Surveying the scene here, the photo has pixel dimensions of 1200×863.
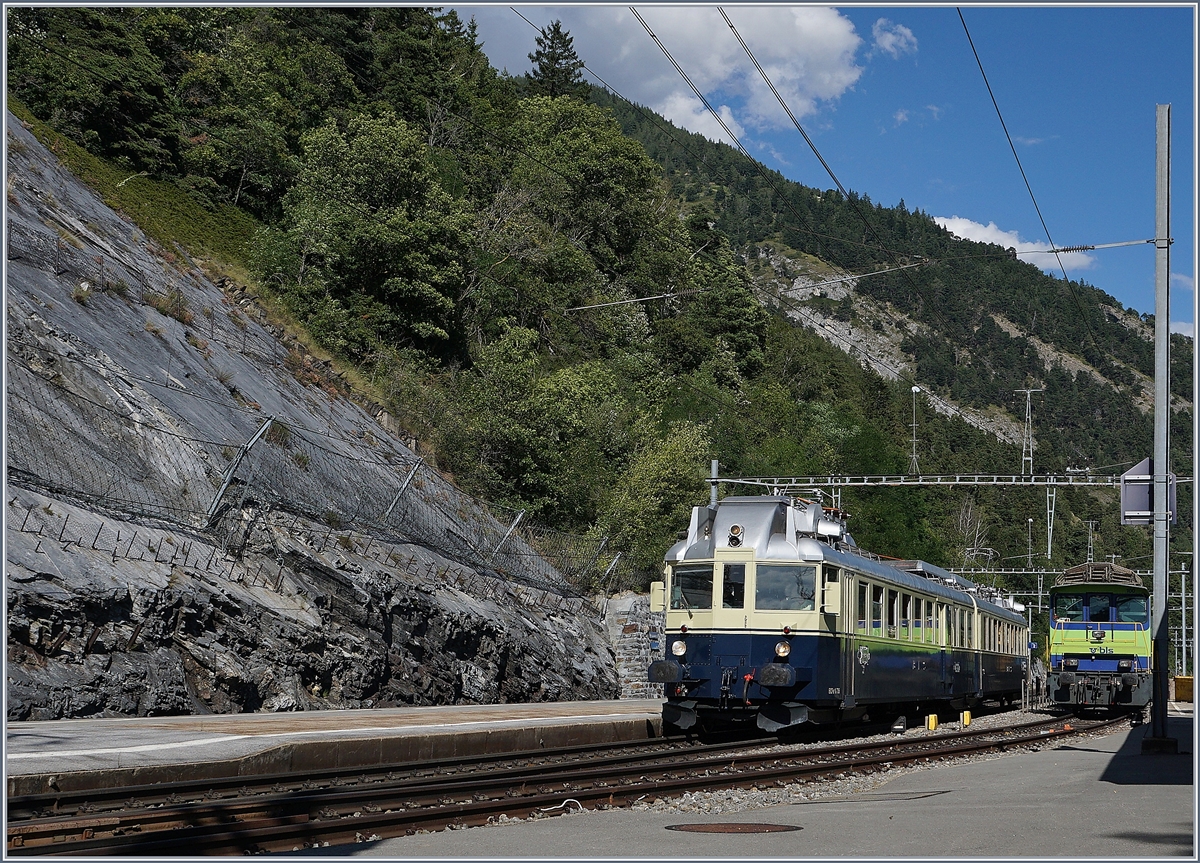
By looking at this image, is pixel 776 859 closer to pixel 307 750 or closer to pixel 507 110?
pixel 307 750

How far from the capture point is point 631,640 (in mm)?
33000

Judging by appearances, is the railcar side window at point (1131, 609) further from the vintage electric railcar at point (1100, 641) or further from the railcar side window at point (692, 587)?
the railcar side window at point (692, 587)

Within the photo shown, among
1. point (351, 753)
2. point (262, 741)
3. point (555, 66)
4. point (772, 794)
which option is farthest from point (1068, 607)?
point (555, 66)

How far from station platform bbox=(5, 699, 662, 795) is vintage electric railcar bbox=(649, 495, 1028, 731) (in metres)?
1.83

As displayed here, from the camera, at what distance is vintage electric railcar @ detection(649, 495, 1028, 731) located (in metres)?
18.1

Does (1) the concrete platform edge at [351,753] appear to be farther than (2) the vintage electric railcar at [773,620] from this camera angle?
No

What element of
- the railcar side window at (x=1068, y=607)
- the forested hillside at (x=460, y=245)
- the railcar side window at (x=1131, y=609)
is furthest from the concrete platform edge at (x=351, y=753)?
the railcar side window at (x=1131, y=609)

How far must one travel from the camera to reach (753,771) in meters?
13.8

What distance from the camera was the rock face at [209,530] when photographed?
55.5ft

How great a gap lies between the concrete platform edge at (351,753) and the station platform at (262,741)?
1cm

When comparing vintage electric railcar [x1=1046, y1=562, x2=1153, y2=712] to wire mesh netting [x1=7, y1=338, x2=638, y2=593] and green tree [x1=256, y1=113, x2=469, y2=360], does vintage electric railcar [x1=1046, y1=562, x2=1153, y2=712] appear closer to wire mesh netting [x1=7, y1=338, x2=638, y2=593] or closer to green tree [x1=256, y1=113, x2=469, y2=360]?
wire mesh netting [x1=7, y1=338, x2=638, y2=593]

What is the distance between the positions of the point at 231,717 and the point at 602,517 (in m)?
22.7

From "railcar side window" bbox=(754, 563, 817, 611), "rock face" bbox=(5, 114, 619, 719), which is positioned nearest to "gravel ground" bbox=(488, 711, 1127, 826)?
"railcar side window" bbox=(754, 563, 817, 611)

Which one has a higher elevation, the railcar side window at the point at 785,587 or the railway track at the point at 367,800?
the railcar side window at the point at 785,587
